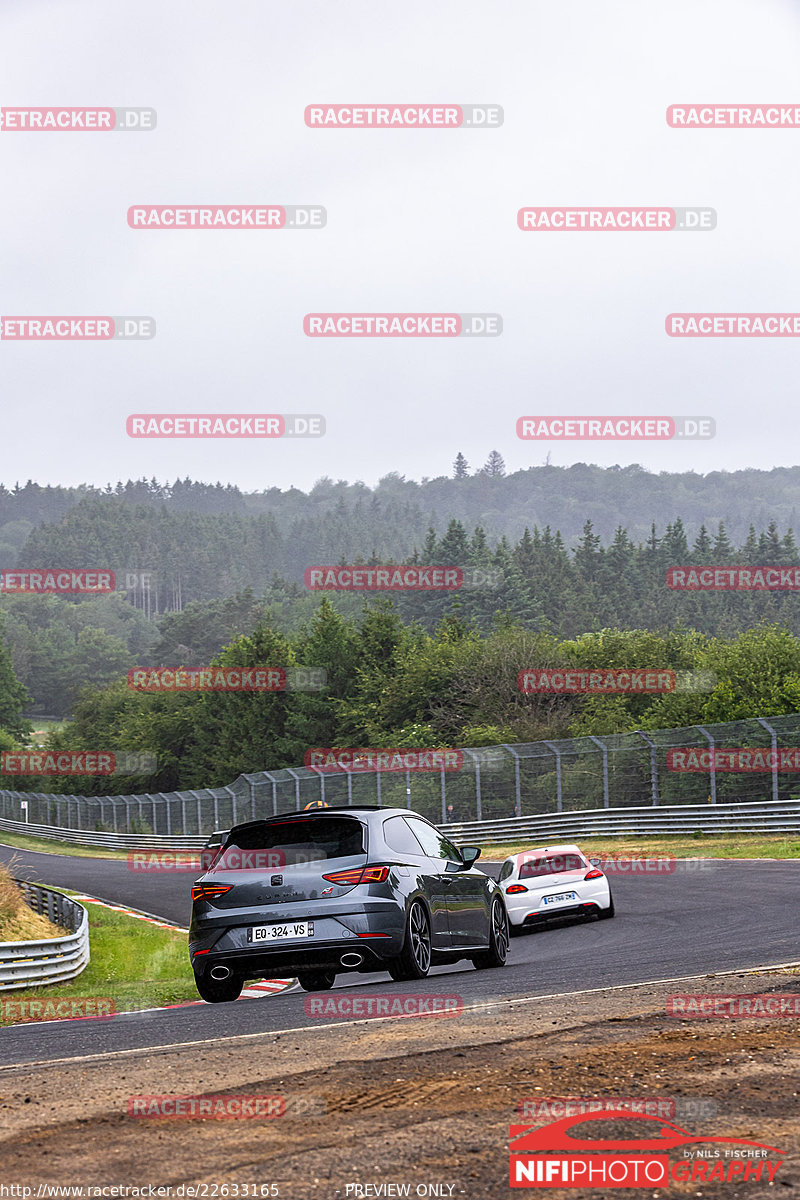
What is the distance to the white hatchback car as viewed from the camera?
17.7 m

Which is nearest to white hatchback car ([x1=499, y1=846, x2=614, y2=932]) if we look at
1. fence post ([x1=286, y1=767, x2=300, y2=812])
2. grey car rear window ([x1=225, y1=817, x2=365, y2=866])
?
grey car rear window ([x1=225, y1=817, x2=365, y2=866])

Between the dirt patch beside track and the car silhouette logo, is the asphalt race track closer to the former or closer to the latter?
the dirt patch beside track

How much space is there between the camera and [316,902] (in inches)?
416

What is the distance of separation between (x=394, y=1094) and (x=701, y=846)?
23944 mm

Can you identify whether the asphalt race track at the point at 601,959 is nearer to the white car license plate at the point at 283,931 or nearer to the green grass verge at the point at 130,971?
the white car license plate at the point at 283,931

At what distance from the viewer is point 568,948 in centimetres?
1468

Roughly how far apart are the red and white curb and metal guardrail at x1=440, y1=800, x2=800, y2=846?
6.22m

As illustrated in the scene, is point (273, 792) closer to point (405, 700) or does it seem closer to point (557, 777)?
point (557, 777)

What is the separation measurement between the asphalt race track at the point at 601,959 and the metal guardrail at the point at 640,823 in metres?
4.72

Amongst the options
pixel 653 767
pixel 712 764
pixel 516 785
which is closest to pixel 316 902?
pixel 712 764

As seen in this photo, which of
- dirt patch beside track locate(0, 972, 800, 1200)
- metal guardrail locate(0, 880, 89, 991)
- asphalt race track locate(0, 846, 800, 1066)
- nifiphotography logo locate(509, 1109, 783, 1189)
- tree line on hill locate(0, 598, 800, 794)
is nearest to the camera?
nifiphotography logo locate(509, 1109, 783, 1189)

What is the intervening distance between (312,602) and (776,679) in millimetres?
150799

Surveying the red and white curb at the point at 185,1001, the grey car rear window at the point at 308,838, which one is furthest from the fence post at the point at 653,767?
the grey car rear window at the point at 308,838

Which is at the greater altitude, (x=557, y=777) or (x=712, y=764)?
(x=712, y=764)
